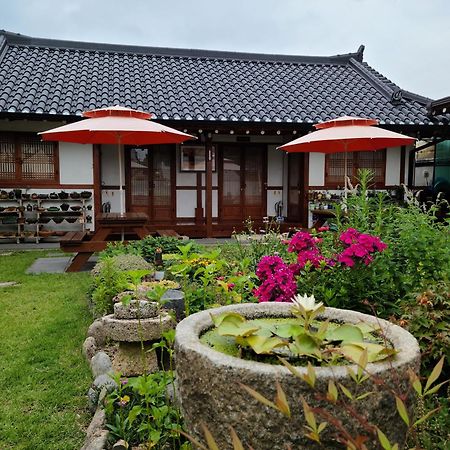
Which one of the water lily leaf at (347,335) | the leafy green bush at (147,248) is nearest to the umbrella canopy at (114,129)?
the leafy green bush at (147,248)

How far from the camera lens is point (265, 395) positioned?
4.65ft

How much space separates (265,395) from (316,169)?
9833 millimetres

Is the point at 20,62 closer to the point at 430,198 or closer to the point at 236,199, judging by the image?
the point at 236,199

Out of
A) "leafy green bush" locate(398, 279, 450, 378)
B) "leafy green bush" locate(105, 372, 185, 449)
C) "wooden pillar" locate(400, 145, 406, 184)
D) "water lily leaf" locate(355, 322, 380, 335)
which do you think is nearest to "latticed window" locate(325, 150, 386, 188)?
"wooden pillar" locate(400, 145, 406, 184)

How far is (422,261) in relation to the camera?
10.1 ft

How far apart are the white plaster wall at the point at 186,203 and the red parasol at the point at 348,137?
11.2ft

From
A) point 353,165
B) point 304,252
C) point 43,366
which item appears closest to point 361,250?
point 304,252

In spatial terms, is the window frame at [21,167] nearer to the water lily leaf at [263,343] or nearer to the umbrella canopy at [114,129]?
the umbrella canopy at [114,129]

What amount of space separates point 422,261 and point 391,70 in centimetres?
2821

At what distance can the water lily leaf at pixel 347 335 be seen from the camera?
1.64 m

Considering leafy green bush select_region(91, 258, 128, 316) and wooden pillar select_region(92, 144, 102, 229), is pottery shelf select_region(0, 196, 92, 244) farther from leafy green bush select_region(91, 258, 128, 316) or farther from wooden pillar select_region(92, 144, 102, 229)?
leafy green bush select_region(91, 258, 128, 316)

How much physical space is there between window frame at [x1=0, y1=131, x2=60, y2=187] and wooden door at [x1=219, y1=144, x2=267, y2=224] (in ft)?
12.5

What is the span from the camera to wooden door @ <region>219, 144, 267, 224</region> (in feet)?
37.9

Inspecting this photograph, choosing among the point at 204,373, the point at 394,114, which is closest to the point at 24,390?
the point at 204,373
